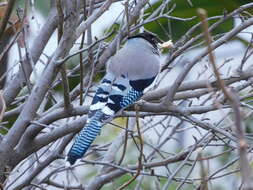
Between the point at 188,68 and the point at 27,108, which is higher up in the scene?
the point at 188,68

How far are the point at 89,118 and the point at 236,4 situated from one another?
1.74 m

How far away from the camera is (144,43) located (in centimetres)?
348

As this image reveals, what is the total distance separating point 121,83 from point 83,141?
724mm

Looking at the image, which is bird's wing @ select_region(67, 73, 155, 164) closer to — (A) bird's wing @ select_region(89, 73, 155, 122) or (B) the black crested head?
(A) bird's wing @ select_region(89, 73, 155, 122)

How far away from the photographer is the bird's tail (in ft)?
7.94

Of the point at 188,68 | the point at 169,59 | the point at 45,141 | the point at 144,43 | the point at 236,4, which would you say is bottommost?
the point at 45,141

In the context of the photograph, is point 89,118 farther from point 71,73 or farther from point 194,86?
point 71,73

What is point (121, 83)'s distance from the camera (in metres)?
3.12

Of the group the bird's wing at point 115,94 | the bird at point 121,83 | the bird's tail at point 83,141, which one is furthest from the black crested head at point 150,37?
the bird's tail at point 83,141

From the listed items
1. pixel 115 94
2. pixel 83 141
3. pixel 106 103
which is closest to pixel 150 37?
pixel 115 94

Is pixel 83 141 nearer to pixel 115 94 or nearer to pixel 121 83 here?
pixel 115 94

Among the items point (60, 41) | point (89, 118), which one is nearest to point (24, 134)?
point (89, 118)

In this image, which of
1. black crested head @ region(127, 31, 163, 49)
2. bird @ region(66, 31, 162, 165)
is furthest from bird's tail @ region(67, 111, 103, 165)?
black crested head @ region(127, 31, 163, 49)

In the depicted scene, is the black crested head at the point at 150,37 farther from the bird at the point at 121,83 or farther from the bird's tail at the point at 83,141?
the bird's tail at the point at 83,141
